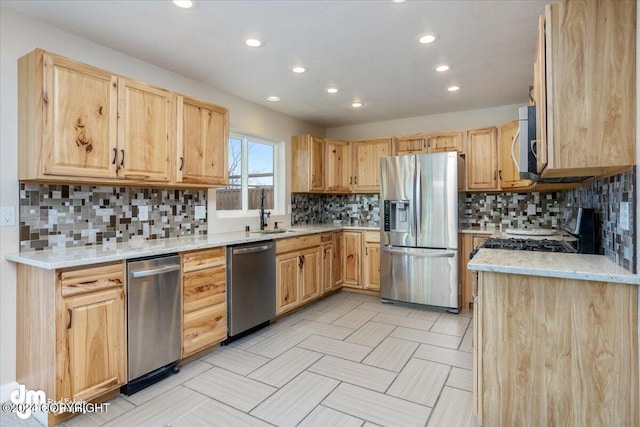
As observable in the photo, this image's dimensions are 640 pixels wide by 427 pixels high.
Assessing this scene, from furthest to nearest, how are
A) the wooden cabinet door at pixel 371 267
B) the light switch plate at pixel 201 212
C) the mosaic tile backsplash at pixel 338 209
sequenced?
1. the mosaic tile backsplash at pixel 338 209
2. the wooden cabinet door at pixel 371 267
3. the light switch plate at pixel 201 212

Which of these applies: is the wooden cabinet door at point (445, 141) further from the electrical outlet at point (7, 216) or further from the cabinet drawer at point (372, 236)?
the electrical outlet at point (7, 216)

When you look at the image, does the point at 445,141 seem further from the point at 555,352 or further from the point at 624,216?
the point at 555,352

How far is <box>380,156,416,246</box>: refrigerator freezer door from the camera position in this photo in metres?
4.07

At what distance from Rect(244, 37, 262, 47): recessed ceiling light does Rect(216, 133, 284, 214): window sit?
146 centimetres

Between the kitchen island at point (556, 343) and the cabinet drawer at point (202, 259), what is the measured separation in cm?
196

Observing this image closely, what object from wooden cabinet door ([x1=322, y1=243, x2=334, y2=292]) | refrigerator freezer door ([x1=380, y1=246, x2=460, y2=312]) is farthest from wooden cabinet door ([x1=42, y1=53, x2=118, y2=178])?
refrigerator freezer door ([x1=380, y1=246, x2=460, y2=312])

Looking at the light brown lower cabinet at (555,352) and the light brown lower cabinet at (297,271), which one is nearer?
the light brown lower cabinet at (555,352)

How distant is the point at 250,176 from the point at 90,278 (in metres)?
2.45

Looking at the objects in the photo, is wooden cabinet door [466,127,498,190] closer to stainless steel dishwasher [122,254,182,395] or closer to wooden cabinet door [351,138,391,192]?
wooden cabinet door [351,138,391,192]

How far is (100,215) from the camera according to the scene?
261 centimetres

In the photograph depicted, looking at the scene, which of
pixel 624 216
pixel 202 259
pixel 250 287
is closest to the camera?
pixel 624 216

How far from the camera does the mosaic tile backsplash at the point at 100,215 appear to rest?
89.5 inches

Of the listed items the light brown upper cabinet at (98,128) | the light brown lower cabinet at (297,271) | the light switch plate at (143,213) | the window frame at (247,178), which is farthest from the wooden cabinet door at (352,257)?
the light switch plate at (143,213)

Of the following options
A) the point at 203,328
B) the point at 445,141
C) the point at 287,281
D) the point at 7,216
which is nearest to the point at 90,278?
the point at 7,216
